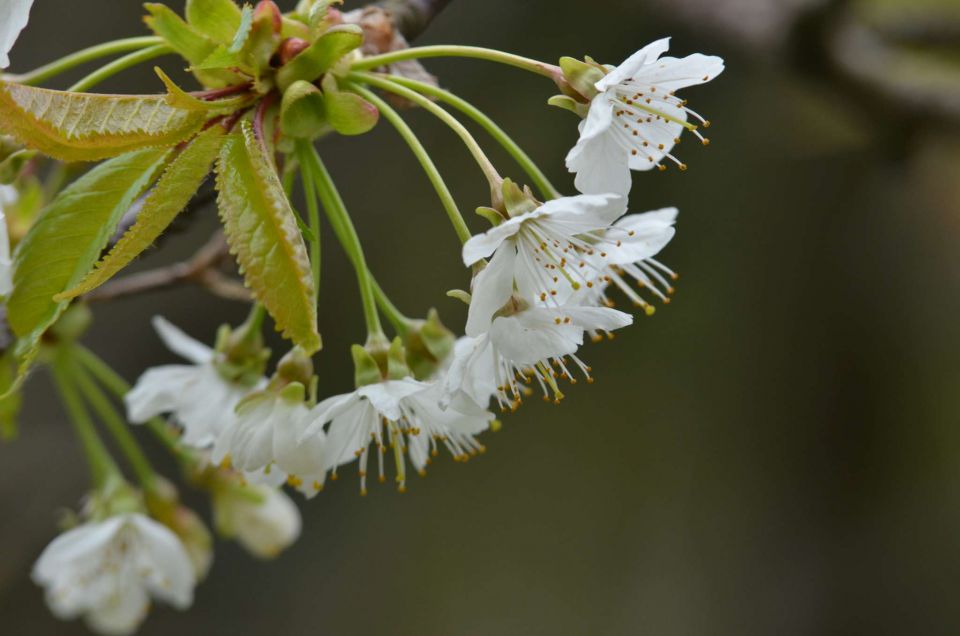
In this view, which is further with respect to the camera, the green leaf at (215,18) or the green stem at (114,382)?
the green stem at (114,382)

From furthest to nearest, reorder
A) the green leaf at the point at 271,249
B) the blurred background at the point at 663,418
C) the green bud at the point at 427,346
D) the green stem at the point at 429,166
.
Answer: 1. the blurred background at the point at 663,418
2. the green bud at the point at 427,346
3. the green stem at the point at 429,166
4. the green leaf at the point at 271,249

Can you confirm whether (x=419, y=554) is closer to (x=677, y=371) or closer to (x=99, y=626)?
(x=677, y=371)

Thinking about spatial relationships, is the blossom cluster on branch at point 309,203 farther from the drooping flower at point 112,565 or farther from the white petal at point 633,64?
the drooping flower at point 112,565

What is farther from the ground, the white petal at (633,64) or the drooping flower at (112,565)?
the white petal at (633,64)

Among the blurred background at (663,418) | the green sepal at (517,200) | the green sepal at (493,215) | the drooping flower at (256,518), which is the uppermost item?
the green sepal at (517,200)

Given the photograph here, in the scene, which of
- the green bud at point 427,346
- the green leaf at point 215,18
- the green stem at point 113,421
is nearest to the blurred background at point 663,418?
the green stem at point 113,421

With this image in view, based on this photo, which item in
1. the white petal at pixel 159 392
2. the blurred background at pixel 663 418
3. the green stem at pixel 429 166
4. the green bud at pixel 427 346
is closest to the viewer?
the green stem at pixel 429 166
